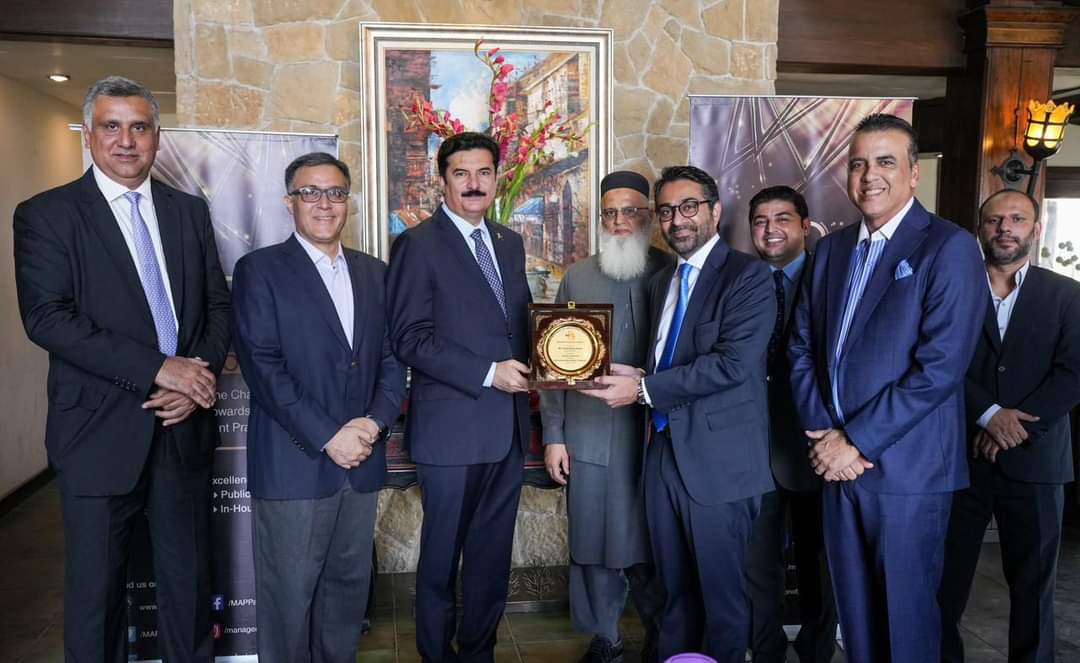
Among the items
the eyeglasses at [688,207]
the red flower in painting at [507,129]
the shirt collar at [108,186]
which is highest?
the red flower in painting at [507,129]

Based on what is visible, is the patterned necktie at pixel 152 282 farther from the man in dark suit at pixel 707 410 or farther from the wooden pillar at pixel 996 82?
the wooden pillar at pixel 996 82

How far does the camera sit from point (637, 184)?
3234mm

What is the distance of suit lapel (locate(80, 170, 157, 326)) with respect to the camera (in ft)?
8.30

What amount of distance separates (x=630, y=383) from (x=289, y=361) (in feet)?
3.53

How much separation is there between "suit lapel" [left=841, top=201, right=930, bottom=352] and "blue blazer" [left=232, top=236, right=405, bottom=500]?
1.53 meters

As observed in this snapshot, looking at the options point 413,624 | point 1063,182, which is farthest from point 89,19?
point 1063,182

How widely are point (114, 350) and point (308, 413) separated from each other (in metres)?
0.58

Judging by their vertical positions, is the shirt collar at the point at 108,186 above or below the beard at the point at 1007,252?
above

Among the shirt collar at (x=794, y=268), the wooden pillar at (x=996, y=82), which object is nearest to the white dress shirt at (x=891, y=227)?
the shirt collar at (x=794, y=268)

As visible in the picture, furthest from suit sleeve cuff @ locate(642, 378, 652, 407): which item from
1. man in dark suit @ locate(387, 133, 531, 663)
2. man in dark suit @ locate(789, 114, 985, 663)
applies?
man in dark suit @ locate(789, 114, 985, 663)

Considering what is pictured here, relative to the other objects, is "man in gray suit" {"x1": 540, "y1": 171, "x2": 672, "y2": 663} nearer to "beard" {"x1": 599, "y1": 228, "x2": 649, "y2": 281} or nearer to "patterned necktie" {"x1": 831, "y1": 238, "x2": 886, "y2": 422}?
"beard" {"x1": 599, "y1": 228, "x2": 649, "y2": 281}

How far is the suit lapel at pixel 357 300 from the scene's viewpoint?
2684mm

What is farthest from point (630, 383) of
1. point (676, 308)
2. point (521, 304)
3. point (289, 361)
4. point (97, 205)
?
point (97, 205)

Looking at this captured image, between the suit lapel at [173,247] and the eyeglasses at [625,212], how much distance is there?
1.49 m
